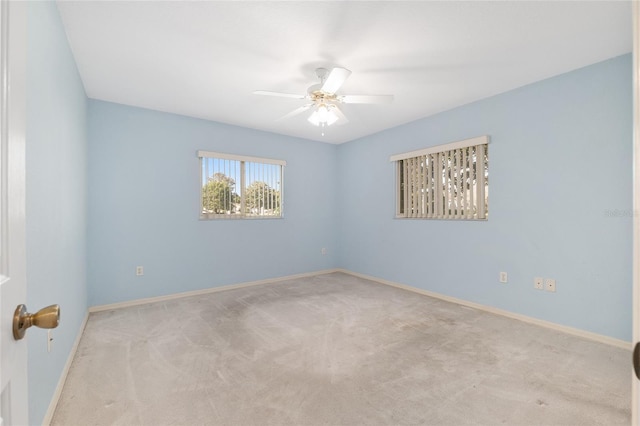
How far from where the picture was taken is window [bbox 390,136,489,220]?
3416 millimetres

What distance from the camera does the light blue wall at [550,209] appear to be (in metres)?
2.46

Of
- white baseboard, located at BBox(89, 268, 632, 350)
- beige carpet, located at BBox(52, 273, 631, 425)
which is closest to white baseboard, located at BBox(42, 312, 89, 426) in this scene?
beige carpet, located at BBox(52, 273, 631, 425)

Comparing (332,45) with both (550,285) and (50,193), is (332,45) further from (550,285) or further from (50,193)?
(550,285)

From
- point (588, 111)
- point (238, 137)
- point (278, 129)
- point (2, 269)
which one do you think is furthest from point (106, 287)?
point (588, 111)

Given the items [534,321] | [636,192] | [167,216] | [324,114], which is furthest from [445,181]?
[167,216]

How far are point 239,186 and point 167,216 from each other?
43.5 inches

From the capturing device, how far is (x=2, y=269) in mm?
→ 556

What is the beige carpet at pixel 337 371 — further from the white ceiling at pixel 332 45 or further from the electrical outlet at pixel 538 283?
the white ceiling at pixel 332 45

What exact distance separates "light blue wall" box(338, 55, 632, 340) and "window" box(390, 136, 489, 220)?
0.37 feet

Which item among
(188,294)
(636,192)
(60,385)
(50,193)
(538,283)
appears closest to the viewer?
(636,192)

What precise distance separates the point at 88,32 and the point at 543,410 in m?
3.94

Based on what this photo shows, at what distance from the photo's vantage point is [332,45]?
229 centimetres

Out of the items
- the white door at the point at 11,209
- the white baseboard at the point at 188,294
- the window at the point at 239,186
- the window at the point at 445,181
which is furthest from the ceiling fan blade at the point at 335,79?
the white baseboard at the point at 188,294

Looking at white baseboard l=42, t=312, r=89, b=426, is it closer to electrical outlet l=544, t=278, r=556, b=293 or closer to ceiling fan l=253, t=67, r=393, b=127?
ceiling fan l=253, t=67, r=393, b=127
